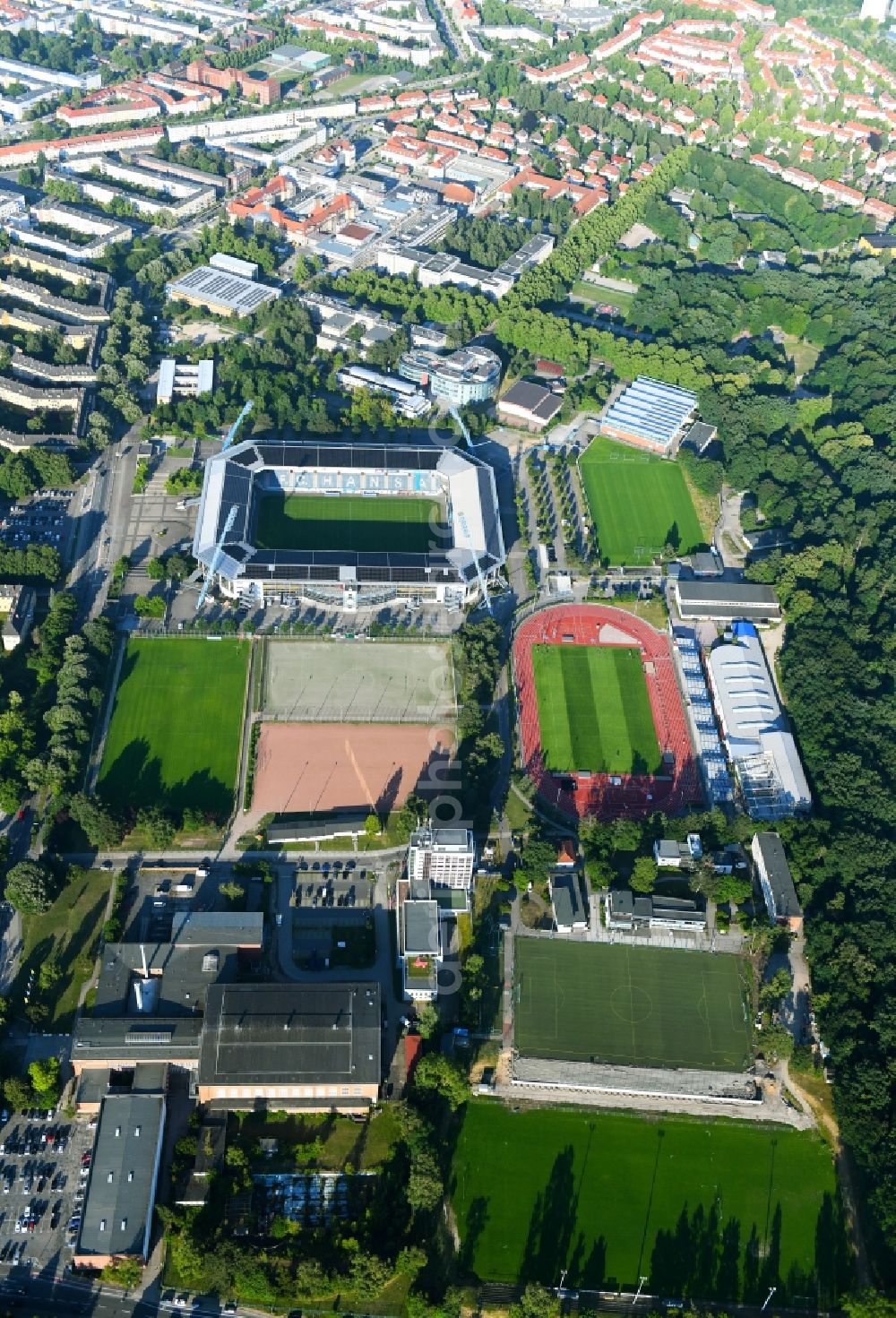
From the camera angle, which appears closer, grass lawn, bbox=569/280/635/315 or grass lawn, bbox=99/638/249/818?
grass lawn, bbox=99/638/249/818

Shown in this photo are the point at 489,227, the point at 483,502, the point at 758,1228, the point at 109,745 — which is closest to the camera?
the point at 758,1228

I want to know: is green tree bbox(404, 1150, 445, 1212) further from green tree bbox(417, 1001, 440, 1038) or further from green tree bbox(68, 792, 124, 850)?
green tree bbox(68, 792, 124, 850)

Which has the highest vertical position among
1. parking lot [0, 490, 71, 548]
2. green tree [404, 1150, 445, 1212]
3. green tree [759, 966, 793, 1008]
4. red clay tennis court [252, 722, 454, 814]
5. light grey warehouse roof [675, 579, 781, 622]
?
parking lot [0, 490, 71, 548]

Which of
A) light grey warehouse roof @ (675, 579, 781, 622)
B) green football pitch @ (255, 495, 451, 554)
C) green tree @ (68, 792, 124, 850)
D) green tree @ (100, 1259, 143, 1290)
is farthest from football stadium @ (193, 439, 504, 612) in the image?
green tree @ (100, 1259, 143, 1290)

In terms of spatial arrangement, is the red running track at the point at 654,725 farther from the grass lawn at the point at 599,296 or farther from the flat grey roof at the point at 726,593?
the grass lawn at the point at 599,296

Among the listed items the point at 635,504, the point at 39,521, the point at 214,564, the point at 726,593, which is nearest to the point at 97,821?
the point at 214,564

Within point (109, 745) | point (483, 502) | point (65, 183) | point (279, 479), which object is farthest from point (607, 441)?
point (65, 183)

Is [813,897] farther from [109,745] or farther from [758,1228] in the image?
[109,745]
